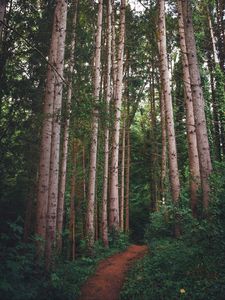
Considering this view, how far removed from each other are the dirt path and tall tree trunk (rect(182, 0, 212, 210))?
127 inches

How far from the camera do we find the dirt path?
7.25 meters

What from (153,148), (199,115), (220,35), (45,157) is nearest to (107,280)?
(45,157)

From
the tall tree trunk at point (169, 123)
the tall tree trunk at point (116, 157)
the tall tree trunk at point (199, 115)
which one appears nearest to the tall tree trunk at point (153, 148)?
the tall tree trunk at point (116, 157)

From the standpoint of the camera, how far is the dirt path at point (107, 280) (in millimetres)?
7249

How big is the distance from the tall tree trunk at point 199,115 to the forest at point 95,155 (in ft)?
0.09

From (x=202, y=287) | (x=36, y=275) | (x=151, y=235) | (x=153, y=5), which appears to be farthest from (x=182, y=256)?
(x=153, y=5)

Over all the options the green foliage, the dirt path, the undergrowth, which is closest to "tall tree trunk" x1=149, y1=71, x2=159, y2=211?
the dirt path

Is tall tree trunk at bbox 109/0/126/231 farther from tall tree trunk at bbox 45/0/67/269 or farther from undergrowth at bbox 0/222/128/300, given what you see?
tall tree trunk at bbox 45/0/67/269

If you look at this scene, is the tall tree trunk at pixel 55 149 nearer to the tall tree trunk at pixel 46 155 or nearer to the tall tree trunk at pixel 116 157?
the tall tree trunk at pixel 46 155

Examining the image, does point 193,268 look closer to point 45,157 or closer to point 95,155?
point 45,157

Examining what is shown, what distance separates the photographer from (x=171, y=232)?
12.4 metres

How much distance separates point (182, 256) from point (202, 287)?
1.81 m

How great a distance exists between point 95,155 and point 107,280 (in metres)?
5.00

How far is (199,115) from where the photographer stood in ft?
27.0
